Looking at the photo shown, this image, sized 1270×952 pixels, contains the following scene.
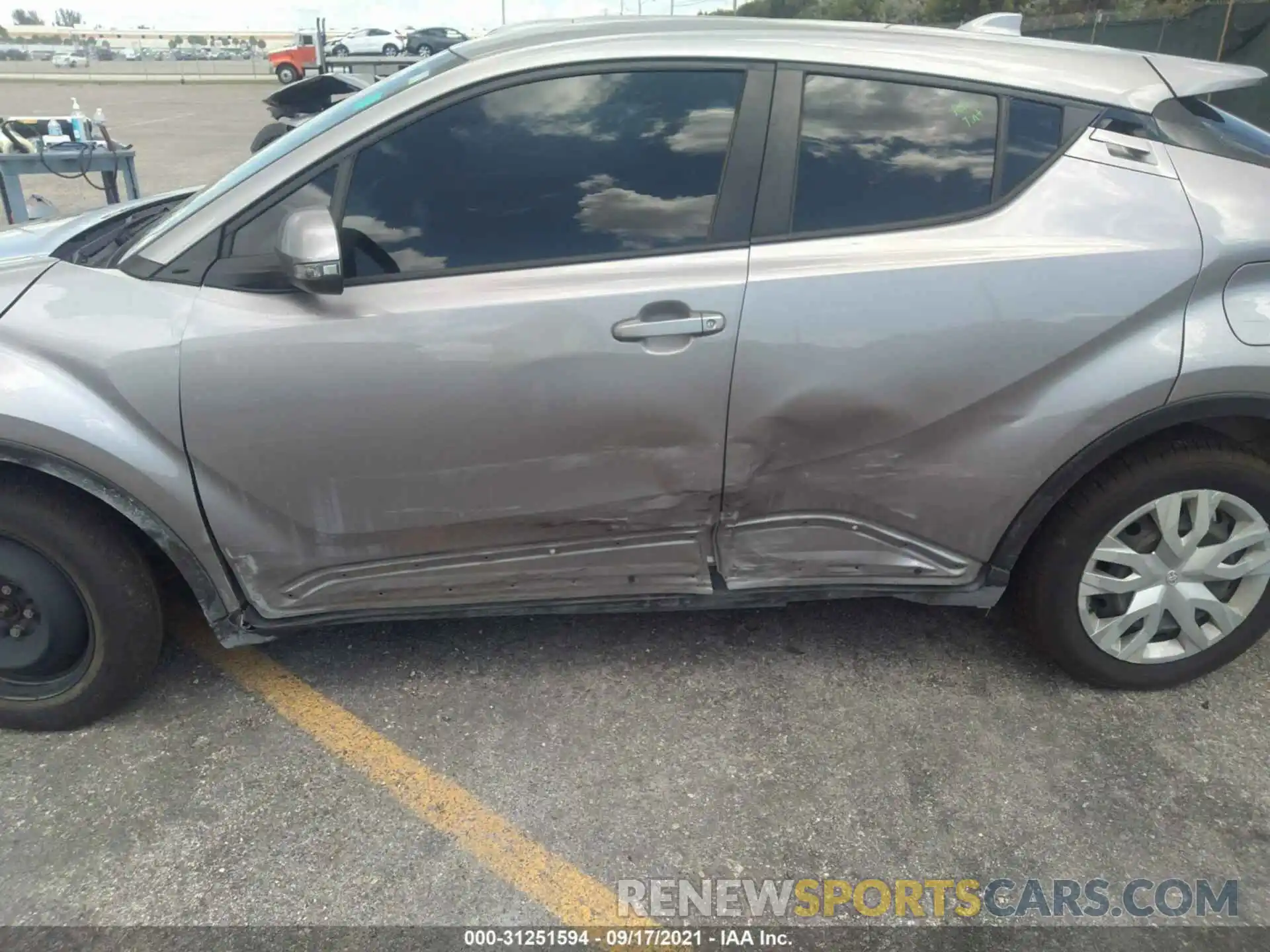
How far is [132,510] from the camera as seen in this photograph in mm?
2348

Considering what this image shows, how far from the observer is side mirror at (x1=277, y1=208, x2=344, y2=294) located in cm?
212

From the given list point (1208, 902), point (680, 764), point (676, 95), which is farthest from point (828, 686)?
point (676, 95)

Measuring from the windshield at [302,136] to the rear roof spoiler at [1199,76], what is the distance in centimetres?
196

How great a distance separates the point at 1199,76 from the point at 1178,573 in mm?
1398

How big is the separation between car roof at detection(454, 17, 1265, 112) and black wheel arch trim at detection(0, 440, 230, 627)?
1507mm

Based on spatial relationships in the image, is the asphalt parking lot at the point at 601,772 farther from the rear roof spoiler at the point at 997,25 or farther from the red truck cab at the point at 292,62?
the red truck cab at the point at 292,62

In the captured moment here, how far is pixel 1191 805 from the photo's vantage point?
7.84ft

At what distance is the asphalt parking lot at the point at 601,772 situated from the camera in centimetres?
218

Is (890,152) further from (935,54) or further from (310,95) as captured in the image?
(310,95)

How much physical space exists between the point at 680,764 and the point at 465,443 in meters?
1.07

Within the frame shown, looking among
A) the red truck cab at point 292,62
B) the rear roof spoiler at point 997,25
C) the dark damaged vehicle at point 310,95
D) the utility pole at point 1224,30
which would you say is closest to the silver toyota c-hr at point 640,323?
the rear roof spoiler at point 997,25

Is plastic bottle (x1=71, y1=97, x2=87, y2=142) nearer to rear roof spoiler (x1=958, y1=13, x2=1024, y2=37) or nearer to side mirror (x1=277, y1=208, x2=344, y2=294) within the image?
side mirror (x1=277, y1=208, x2=344, y2=294)

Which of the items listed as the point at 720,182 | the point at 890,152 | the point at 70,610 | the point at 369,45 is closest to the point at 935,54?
the point at 890,152

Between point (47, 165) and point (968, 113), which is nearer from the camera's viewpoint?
point (968, 113)
